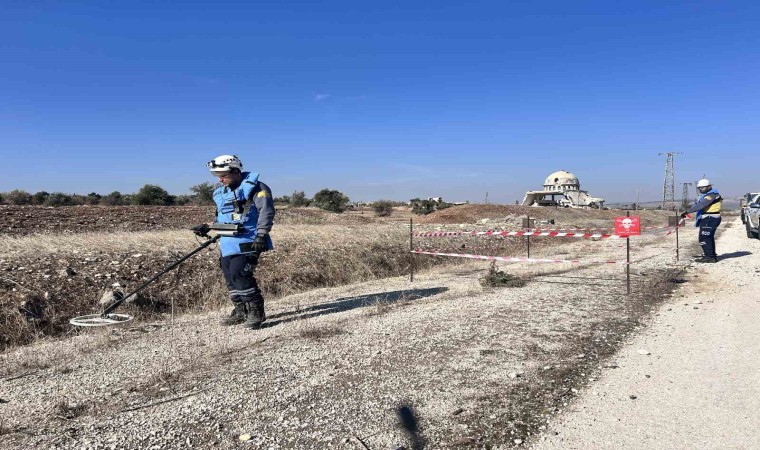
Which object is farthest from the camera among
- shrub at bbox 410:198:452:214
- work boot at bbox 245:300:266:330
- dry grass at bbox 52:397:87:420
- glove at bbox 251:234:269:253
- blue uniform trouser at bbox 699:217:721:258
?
shrub at bbox 410:198:452:214

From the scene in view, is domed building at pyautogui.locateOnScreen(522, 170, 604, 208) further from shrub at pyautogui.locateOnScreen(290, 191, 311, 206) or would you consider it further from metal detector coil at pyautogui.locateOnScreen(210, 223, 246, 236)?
metal detector coil at pyautogui.locateOnScreen(210, 223, 246, 236)

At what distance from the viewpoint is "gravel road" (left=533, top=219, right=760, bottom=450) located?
2.91m

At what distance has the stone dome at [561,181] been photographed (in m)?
80.7

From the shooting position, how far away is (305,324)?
5637 mm

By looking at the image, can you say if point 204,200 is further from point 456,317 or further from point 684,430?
point 684,430

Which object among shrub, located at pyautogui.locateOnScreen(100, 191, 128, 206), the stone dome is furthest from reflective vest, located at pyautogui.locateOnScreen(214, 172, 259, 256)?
the stone dome

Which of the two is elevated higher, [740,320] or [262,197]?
[262,197]

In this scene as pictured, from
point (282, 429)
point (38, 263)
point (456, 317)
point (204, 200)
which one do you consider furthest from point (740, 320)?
point (204, 200)

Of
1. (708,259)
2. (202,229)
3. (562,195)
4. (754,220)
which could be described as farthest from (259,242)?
(562,195)

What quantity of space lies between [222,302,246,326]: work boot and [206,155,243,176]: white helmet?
5.42 feet

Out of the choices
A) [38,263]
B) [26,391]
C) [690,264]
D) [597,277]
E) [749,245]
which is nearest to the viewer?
[26,391]

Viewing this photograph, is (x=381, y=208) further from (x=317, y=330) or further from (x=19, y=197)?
(x=317, y=330)

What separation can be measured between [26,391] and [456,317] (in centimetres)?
431

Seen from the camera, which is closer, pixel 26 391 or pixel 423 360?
pixel 26 391
